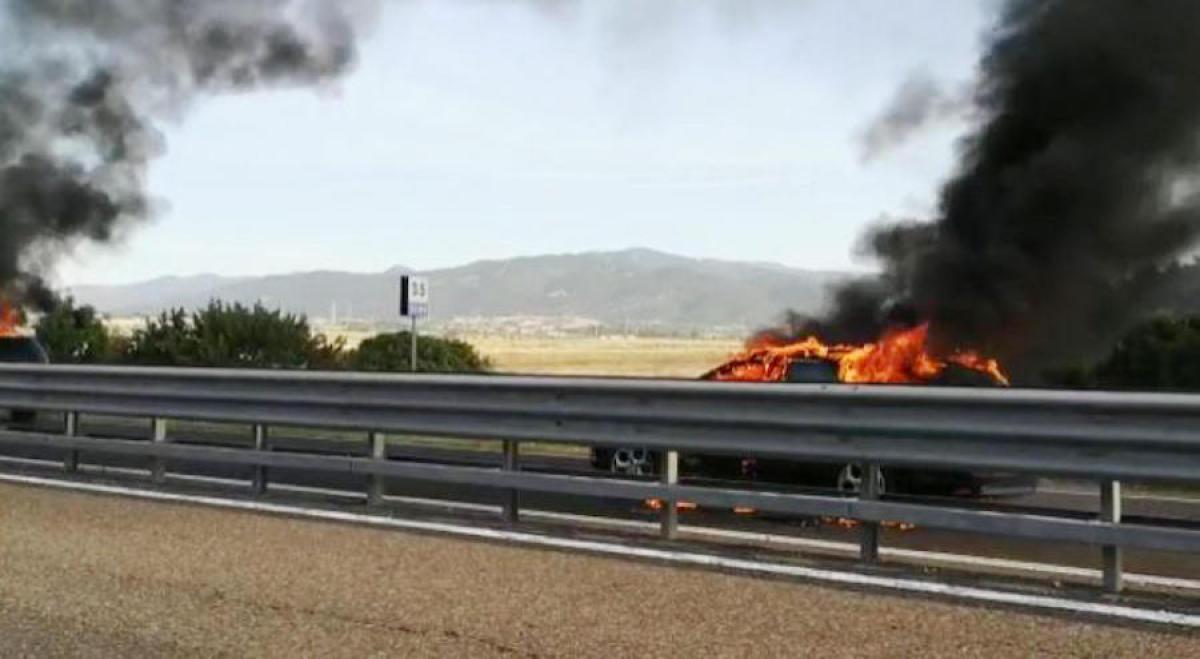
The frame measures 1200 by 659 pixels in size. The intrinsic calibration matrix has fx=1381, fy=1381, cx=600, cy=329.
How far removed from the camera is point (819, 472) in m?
10.6

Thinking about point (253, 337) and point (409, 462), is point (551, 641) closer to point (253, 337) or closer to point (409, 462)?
point (409, 462)

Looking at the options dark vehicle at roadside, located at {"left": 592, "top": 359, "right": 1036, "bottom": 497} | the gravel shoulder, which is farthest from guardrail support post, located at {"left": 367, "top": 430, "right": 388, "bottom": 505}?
dark vehicle at roadside, located at {"left": 592, "top": 359, "right": 1036, "bottom": 497}

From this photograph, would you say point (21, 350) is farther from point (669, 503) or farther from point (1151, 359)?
point (1151, 359)

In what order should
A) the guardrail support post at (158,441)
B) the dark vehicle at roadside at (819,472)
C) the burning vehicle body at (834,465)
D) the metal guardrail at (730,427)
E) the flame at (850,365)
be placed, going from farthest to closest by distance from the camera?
the flame at (850,365) → the guardrail support post at (158,441) → the burning vehicle body at (834,465) → the dark vehicle at roadside at (819,472) → the metal guardrail at (730,427)

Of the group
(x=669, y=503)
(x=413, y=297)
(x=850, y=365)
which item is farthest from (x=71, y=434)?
(x=413, y=297)

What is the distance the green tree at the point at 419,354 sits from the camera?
1153 inches

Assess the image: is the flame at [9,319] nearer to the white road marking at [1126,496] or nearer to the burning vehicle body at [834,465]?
the burning vehicle body at [834,465]

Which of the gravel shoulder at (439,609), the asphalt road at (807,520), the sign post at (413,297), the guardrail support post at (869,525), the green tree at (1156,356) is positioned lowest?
the gravel shoulder at (439,609)

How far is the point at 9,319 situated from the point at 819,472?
19.9 metres

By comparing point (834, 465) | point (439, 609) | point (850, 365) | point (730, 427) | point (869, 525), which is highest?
point (850, 365)

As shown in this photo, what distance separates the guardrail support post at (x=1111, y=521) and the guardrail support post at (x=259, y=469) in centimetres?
573

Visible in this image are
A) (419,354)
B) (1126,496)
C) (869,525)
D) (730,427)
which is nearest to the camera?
(869,525)

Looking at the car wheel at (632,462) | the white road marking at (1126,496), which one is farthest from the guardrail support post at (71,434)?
the white road marking at (1126,496)

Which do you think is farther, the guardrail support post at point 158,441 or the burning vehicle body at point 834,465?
the guardrail support post at point 158,441
